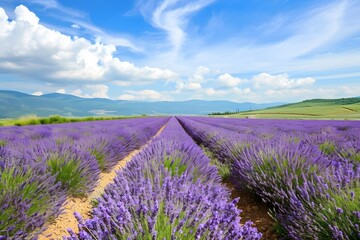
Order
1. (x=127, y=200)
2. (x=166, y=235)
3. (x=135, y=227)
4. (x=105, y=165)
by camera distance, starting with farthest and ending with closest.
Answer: (x=105, y=165) → (x=127, y=200) → (x=135, y=227) → (x=166, y=235)

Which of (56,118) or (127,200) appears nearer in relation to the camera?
(127,200)

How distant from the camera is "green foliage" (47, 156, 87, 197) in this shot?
3.51 metres

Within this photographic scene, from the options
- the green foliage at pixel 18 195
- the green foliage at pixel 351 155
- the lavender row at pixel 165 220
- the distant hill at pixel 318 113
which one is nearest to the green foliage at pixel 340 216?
the lavender row at pixel 165 220

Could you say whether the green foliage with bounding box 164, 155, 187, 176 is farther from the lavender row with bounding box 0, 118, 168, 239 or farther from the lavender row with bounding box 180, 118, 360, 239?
the lavender row with bounding box 0, 118, 168, 239

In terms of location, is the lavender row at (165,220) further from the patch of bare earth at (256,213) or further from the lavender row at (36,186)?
the patch of bare earth at (256,213)

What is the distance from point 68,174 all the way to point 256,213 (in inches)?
94.4

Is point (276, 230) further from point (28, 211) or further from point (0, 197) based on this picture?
point (0, 197)

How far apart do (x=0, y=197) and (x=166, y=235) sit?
1435 mm

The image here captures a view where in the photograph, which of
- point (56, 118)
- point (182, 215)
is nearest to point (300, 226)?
point (182, 215)

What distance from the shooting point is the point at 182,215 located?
167 centimetres

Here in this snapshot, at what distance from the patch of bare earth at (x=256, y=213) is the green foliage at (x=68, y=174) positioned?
6.38 feet

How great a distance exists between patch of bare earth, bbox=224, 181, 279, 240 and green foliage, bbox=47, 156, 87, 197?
194 cm

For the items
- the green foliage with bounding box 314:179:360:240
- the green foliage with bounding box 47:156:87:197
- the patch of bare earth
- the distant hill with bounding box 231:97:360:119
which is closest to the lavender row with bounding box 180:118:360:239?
the green foliage with bounding box 314:179:360:240

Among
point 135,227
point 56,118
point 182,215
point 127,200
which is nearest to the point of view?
point 135,227
